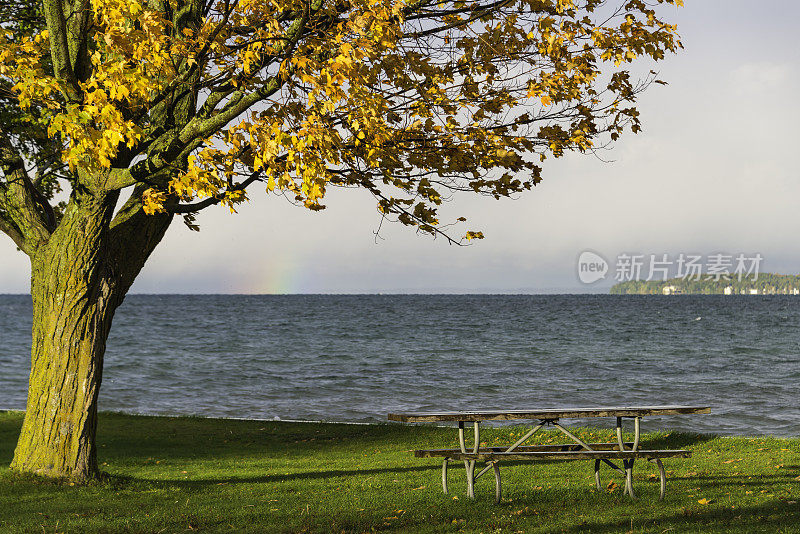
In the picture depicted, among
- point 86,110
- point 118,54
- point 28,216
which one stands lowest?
point 28,216

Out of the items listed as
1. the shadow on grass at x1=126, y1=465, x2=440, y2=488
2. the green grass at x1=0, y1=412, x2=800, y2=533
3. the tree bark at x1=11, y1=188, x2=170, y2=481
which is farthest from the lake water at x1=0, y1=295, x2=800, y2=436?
the tree bark at x1=11, y1=188, x2=170, y2=481

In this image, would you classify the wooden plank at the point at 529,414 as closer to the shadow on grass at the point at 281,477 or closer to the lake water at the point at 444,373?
the shadow on grass at the point at 281,477

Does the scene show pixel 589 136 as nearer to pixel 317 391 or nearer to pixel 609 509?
pixel 609 509

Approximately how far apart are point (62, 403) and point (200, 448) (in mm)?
4944

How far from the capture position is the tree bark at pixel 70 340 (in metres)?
8.98

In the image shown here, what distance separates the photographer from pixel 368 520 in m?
7.25

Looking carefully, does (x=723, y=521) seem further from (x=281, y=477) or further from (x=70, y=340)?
(x=70, y=340)

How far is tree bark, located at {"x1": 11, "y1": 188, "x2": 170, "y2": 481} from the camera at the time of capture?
8977 mm

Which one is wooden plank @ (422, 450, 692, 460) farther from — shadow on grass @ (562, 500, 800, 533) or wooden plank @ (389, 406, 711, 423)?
shadow on grass @ (562, 500, 800, 533)

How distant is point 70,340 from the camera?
8984 mm

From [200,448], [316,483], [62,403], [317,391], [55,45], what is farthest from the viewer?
[317,391]

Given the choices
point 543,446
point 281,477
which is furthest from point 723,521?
point 281,477

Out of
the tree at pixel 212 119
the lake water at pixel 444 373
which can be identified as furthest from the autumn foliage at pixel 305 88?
the lake water at pixel 444 373

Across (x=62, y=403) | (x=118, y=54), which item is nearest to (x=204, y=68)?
(x=118, y=54)
